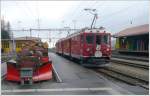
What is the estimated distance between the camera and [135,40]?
57.2 m

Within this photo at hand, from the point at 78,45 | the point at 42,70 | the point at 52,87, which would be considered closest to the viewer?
the point at 52,87

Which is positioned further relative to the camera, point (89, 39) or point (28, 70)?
point (89, 39)

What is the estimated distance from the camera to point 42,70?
16.7 metres

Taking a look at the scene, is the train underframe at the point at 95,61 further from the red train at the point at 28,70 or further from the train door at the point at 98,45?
the red train at the point at 28,70

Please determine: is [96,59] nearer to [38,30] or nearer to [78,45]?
[78,45]

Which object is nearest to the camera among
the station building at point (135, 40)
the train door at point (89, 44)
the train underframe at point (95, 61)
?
the train underframe at point (95, 61)

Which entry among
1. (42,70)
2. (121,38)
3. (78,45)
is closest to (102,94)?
(42,70)

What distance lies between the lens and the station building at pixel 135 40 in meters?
50.8

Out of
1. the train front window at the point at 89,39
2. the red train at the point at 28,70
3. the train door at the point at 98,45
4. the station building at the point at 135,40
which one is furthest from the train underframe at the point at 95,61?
the station building at the point at 135,40

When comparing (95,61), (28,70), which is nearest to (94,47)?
(95,61)

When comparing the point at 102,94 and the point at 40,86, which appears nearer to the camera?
the point at 102,94

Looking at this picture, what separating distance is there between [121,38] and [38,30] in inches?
699

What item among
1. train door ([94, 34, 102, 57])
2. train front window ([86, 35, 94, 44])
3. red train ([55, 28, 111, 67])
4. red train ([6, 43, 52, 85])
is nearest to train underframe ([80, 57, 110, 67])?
red train ([55, 28, 111, 67])

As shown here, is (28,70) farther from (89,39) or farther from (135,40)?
(135,40)
